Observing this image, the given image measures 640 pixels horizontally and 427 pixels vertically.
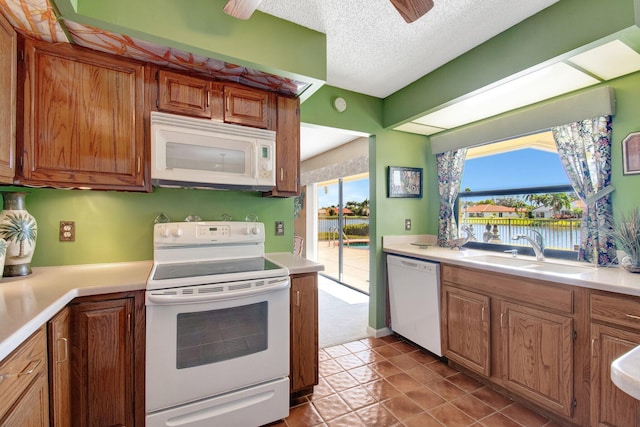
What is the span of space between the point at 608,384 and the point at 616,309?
40 cm

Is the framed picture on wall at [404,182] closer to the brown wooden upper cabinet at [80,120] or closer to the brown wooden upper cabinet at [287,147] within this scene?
the brown wooden upper cabinet at [287,147]

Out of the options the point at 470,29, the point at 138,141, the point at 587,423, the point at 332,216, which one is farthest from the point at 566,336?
the point at 332,216

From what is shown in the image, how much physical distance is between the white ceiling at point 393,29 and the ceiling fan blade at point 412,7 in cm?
43

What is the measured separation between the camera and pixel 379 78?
2576 millimetres

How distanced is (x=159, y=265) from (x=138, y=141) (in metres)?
0.81

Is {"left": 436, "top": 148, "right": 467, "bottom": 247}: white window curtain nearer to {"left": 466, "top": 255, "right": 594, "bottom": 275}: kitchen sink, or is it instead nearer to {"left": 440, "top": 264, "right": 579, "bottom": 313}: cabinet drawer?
{"left": 466, "top": 255, "right": 594, "bottom": 275}: kitchen sink

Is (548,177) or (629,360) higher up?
(548,177)

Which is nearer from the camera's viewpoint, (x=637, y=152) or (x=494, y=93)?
(x=637, y=152)

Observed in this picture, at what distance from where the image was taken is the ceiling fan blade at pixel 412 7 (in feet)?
4.14

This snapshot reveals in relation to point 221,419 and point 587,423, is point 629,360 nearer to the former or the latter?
point 587,423

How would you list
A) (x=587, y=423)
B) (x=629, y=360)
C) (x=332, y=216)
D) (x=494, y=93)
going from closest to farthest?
(x=629, y=360) < (x=587, y=423) < (x=494, y=93) < (x=332, y=216)

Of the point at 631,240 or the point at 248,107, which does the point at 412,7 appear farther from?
the point at 631,240

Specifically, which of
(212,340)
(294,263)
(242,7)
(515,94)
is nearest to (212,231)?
(294,263)

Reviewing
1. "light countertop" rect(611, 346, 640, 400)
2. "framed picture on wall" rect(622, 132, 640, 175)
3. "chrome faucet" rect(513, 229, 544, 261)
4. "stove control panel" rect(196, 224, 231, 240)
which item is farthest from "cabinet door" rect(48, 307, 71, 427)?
"framed picture on wall" rect(622, 132, 640, 175)
